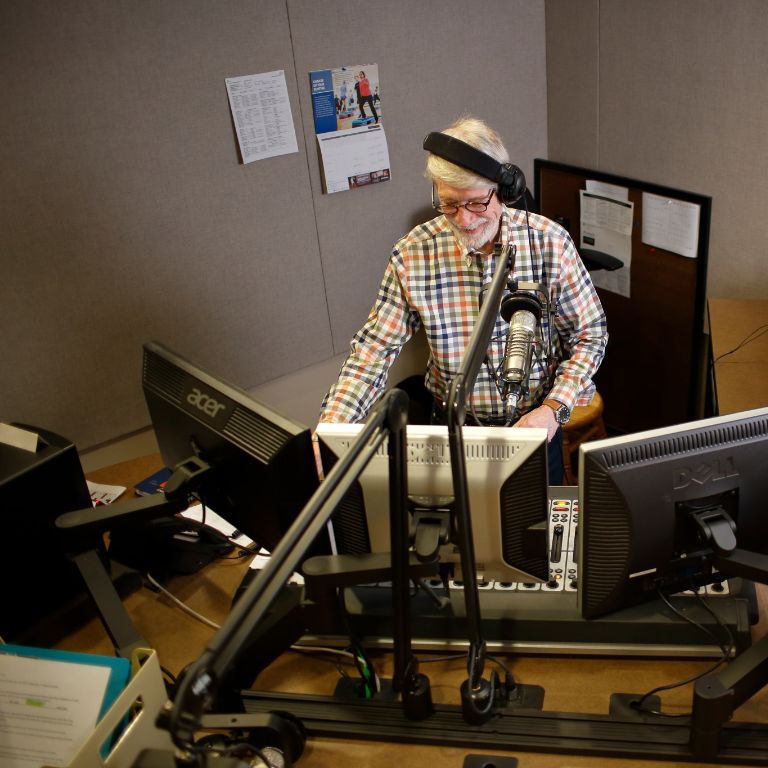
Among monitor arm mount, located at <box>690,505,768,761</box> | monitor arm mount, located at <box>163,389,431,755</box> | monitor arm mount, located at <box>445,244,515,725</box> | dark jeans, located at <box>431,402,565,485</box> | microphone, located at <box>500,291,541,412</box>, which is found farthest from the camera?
dark jeans, located at <box>431,402,565,485</box>

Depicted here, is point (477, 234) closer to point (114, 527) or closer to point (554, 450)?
point (554, 450)

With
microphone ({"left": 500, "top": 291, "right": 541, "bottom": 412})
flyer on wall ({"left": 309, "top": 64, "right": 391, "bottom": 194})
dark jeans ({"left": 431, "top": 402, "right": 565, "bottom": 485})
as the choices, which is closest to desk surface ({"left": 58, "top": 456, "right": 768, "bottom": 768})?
microphone ({"left": 500, "top": 291, "right": 541, "bottom": 412})

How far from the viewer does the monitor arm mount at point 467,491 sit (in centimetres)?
117

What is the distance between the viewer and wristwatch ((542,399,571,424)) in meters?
2.03

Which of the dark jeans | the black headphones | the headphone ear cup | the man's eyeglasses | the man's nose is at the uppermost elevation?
the black headphones

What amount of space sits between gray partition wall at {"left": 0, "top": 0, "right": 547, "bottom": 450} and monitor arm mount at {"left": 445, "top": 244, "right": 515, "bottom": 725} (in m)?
1.46

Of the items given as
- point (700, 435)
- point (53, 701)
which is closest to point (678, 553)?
point (700, 435)

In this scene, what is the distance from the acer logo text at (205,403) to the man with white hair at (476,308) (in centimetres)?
52

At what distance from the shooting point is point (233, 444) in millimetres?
1487

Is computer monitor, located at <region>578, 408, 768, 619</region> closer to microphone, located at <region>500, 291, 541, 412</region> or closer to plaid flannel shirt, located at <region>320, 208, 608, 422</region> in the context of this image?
microphone, located at <region>500, 291, 541, 412</region>

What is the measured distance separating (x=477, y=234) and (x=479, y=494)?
2.74ft

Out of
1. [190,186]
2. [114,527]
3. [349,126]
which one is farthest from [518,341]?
[349,126]

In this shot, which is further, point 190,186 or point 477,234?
point 190,186

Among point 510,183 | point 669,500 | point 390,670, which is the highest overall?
point 510,183
